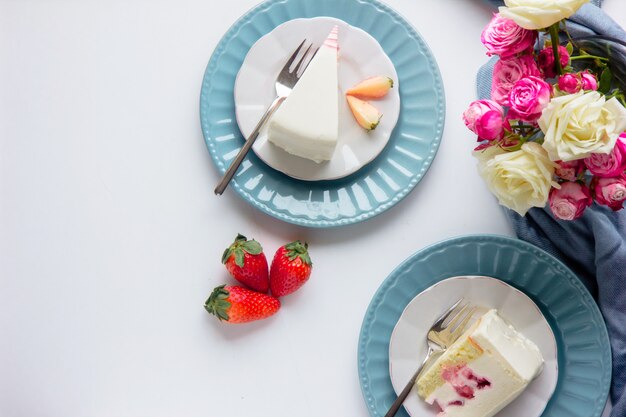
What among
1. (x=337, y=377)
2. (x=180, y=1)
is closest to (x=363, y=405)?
(x=337, y=377)

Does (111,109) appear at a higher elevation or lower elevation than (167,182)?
higher

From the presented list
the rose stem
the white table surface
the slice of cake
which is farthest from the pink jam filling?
the rose stem

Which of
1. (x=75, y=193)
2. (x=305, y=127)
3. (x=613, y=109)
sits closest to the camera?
(x=613, y=109)

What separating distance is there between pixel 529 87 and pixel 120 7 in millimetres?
733

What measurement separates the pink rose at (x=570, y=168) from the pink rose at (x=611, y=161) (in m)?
0.02

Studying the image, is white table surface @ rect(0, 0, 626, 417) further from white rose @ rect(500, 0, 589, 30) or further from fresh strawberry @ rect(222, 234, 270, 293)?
white rose @ rect(500, 0, 589, 30)

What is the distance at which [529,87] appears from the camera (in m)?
0.83

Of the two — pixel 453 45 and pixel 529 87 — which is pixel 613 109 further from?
pixel 453 45

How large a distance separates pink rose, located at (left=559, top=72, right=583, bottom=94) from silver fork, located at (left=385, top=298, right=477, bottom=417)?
1.37ft

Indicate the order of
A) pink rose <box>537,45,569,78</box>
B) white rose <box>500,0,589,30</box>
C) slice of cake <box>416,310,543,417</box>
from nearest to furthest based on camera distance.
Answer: white rose <box>500,0,589,30</box> → pink rose <box>537,45,569,78</box> → slice of cake <box>416,310,543,417</box>

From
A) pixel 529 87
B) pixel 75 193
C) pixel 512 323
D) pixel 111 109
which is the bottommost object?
pixel 512 323

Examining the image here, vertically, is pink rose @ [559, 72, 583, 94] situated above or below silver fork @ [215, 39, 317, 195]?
above

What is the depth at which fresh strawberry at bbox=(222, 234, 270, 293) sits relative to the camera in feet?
3.65

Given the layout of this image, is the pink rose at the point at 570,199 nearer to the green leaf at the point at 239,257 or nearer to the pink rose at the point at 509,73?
the pink rose at the point at 509,73
